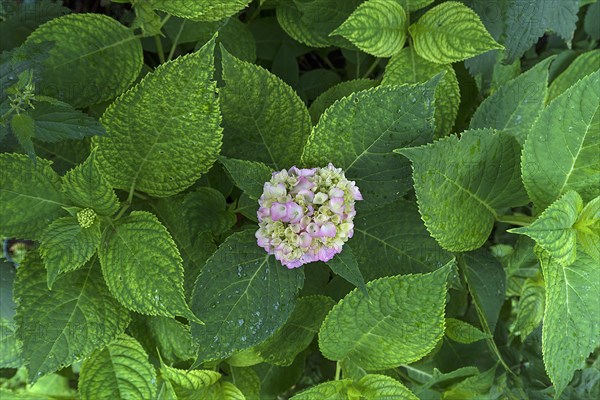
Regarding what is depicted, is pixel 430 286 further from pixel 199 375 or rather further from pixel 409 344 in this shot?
pixel 199 375

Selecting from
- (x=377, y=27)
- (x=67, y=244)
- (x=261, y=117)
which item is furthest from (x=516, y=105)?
(x=67, y=244)

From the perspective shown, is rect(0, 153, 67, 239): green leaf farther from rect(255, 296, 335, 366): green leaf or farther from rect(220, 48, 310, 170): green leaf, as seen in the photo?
rect(255, 296, 335, 366): green leaf

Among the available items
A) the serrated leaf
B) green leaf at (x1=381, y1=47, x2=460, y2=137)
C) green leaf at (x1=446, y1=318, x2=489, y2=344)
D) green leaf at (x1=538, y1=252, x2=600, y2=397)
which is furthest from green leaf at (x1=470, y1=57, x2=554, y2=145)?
the serrated leaf

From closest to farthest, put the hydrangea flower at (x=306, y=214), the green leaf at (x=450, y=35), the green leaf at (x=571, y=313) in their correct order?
the hydrangea flower at (x=306, y=214)
the green leaf at (x=571, y=313)
the green leaf at (x=450, y=35)

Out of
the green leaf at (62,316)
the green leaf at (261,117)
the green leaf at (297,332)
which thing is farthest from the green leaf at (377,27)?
the green leaf at (62,316)

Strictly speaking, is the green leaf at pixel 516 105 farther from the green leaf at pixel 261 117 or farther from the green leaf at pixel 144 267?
the green leaf at pixel 144 267

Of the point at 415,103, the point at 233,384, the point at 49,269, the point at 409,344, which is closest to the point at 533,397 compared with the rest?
the point at 409,344
